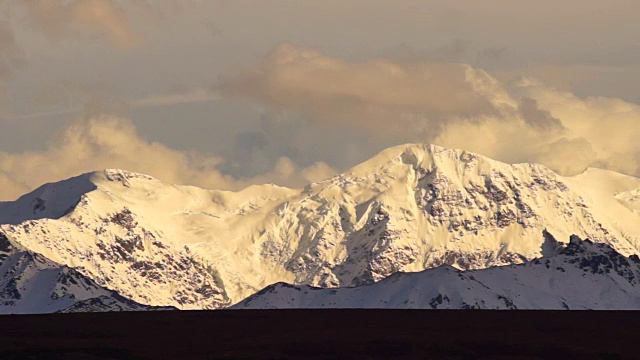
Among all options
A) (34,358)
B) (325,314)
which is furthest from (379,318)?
(34,358)

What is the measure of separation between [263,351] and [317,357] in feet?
13.9

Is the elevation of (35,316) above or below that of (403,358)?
below

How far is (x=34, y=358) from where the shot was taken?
98875 millimetres

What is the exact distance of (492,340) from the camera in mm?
111312

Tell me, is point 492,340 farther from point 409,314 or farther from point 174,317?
point 174,317

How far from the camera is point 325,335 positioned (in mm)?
113188

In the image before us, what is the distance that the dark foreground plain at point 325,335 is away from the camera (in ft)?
339

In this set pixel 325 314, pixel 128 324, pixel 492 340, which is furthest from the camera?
pixel 325 314

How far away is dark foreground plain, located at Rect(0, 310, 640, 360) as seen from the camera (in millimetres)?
103312

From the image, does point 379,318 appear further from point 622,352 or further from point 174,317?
point 622,352

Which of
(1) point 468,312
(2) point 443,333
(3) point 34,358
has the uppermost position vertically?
(3) point 34,358

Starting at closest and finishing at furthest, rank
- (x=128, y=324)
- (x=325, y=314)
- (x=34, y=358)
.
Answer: (x=34, y=358)
(x=128, y=324)
(x=325, y=314)

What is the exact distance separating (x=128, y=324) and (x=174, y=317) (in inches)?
311

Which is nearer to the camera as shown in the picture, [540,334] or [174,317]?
[540,334]
